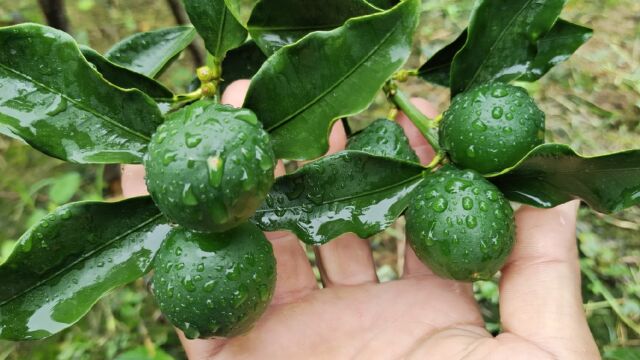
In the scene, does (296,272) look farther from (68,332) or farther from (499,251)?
(68,332)

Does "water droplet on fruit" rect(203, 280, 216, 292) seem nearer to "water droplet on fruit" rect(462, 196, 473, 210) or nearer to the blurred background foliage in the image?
"water droplet on fruit" rect(462, 196, 473, 210)

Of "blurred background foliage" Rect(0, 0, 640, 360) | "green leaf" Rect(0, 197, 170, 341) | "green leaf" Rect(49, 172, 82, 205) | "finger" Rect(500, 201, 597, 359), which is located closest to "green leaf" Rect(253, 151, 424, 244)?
"green leaf" Rect(0, 197, 170, 341)

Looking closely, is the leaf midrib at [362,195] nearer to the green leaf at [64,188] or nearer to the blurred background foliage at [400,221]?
the blurred background foliage at [400,221]

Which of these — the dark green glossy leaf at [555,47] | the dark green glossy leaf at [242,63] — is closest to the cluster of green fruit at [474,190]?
the dark green glossy leaf at [555,47]

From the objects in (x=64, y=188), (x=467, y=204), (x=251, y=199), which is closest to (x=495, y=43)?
(x=467, y=204)

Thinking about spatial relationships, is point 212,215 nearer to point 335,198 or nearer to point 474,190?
point 335,198
